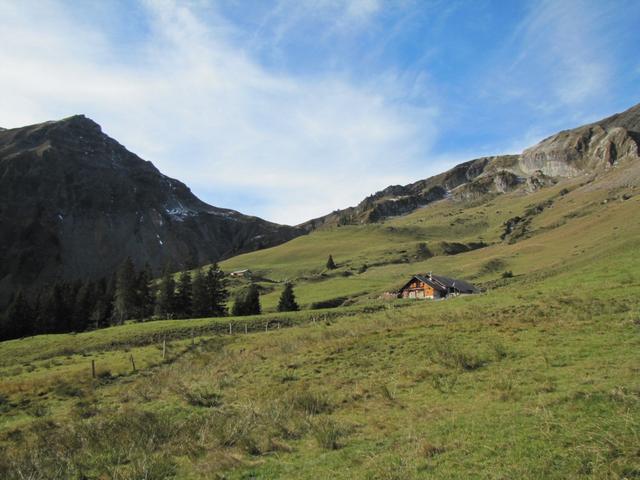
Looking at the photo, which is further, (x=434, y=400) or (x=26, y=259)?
(x=26, y=259)

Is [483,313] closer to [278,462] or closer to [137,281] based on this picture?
[278,462]

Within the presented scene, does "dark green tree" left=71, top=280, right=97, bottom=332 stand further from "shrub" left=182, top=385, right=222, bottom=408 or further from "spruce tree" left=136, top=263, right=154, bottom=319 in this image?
"shrub" left=182, top=385, right=222, bottom=408

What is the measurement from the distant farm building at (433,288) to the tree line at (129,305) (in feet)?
76.3

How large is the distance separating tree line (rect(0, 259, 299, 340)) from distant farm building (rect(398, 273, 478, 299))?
76.3 feet

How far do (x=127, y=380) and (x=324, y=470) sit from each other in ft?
74.1

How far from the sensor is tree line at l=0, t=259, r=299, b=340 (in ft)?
253

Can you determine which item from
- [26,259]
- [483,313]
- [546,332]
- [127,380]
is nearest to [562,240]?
[483,313]

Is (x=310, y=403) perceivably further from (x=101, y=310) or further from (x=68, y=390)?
(x=101, y=310)

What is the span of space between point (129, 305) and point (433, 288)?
→ 56.6 m

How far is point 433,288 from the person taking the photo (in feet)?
260

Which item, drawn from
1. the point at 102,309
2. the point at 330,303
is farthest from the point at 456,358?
the point at 102,309

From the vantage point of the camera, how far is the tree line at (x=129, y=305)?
7706 centimetres

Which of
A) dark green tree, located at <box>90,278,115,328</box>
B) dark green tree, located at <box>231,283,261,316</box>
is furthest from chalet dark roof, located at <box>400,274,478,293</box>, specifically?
dark green tree, located at <box>90,278,115,328</box>

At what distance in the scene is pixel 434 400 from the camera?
47.6 feet
